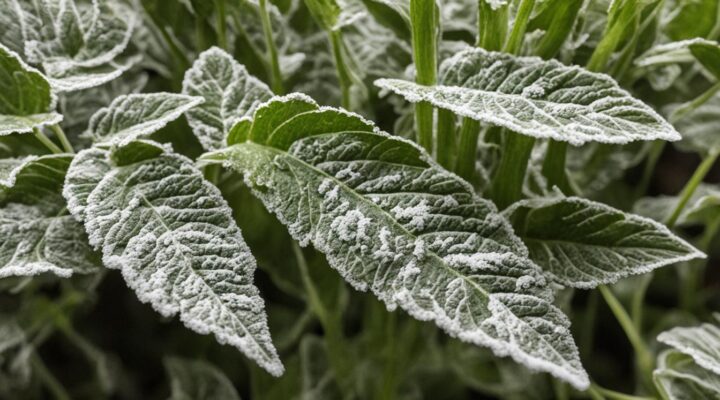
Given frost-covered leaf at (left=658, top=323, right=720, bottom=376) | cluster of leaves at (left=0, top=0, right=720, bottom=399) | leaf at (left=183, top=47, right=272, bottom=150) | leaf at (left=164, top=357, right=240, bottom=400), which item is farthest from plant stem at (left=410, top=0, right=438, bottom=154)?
leaf at (left=164, top=357, right=240, bottom=400)

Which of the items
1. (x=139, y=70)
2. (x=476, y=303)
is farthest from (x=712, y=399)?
(x=139, y=70)

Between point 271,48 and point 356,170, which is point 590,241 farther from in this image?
point 271,48

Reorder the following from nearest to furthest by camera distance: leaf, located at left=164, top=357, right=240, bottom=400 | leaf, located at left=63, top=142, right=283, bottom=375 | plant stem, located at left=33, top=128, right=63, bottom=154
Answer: leaf, located at left=63, top=142, right=283, bottom=375, plant stem, located at left=33, top=128, right=63, bottom=154, leaf, located at left=164, top=357, right=240, bottom=400

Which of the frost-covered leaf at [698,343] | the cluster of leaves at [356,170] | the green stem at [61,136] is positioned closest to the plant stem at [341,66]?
the cluster of leaves at [356,170]

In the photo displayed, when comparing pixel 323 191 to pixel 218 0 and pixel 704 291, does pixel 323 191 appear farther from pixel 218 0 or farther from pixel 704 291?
pixel 704 291

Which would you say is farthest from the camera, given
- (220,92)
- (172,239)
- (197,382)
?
(197,382)

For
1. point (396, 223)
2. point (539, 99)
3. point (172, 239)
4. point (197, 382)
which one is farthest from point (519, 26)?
point (197, 382)

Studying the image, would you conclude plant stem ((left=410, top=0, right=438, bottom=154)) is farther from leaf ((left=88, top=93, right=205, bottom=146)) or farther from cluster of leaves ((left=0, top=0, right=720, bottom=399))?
leaf ((left=88, top=93, right=205, bottom=146))
